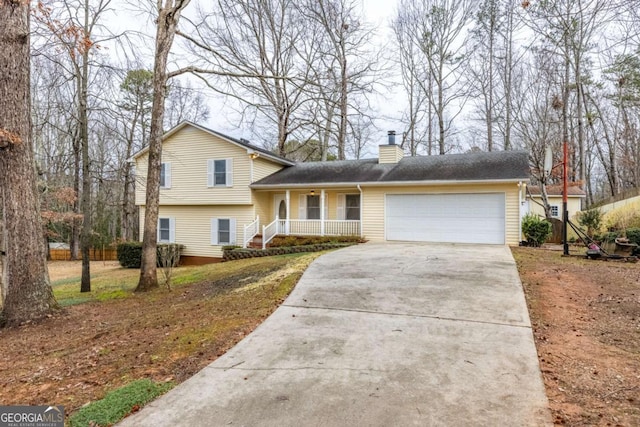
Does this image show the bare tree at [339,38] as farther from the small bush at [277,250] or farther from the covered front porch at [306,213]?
the small bush at [277,250]

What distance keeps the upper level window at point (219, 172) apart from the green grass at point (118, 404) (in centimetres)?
1360

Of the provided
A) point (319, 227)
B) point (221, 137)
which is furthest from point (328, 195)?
point (221, 137)

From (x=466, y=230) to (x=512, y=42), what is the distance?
15531 mm

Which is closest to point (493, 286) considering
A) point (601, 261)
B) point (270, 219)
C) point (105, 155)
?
point (601, 261)

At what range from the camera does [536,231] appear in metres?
13.0

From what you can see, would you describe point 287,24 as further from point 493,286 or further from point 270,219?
point 493,286

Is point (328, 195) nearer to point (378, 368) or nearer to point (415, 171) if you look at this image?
point (415, 171)

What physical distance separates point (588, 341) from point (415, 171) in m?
11.0

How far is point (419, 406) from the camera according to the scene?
2.68m

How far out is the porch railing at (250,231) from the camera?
1564 centimetres

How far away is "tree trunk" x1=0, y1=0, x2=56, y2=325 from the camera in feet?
18.7

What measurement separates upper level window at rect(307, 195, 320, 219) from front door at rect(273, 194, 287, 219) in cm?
122

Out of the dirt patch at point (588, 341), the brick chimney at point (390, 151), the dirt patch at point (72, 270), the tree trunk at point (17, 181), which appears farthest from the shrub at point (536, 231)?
the dirt patch at point (72, 270)

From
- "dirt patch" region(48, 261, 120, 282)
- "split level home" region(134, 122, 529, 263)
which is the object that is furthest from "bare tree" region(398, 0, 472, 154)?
"dirt patch" region(48, 261, 120, 282)
